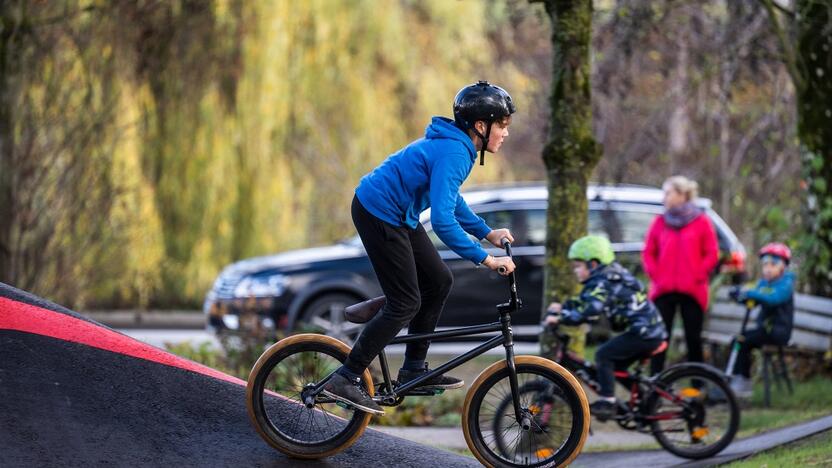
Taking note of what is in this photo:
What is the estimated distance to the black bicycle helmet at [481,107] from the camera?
569 cm

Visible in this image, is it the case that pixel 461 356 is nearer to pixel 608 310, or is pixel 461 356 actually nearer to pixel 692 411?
pixel 608 310

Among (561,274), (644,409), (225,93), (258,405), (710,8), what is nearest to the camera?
(258,405)

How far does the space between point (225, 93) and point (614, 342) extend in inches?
444

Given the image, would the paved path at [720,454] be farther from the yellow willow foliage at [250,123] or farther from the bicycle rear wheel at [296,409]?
the yellow willow foliage at [250,123]

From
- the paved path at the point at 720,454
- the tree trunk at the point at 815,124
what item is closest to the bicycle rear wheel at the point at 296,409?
the paved path at the point at 720,454

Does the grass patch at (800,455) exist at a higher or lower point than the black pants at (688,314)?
lower

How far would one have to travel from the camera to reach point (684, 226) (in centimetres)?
1024

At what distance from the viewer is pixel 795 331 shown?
35.4 ft

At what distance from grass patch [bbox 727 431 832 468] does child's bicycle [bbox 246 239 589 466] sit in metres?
1.32

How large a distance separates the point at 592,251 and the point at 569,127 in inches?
41.5

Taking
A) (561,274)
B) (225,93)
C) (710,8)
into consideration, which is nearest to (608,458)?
(561,274)

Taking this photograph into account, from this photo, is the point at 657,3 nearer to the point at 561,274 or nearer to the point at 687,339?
the point at 687,339

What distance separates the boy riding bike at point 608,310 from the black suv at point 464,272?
205 inches

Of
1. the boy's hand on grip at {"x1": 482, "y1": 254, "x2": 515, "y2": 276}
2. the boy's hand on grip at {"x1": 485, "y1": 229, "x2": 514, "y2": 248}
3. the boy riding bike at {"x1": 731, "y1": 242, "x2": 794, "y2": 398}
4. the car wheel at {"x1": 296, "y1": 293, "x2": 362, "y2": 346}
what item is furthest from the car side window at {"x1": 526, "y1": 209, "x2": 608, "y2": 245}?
the boy's hand on grip at {"x1": 482, "y1": 254, "x2": 515, "y2": 276}
